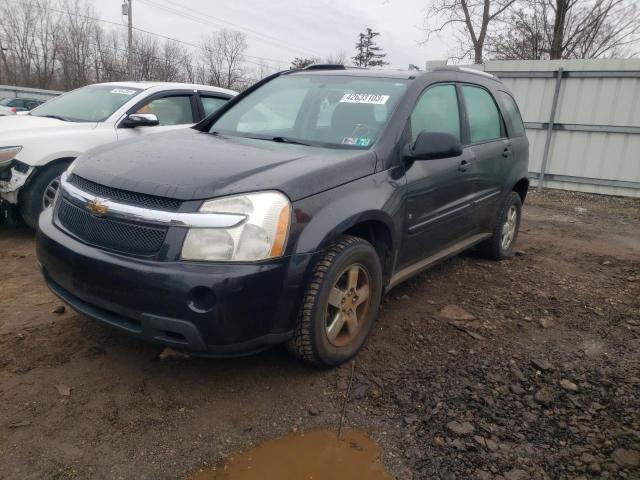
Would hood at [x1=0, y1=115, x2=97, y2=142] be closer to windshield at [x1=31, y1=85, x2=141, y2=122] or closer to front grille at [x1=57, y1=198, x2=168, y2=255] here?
windshield at [x1=31, y1=85, x2=141, y2=122]

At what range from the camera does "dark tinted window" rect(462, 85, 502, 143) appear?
13.9ft

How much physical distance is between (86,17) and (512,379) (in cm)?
5031

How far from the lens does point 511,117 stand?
5.02 m

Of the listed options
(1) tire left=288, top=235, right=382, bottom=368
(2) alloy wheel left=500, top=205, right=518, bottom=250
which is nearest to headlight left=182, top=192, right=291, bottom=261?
(1) tire left=288, top=235, right=382, bottom=368

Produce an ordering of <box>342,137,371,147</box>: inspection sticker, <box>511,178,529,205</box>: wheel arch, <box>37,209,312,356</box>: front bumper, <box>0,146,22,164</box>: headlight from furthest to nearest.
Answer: <box>511,178,529,205</box>: wheel arch < <box>0,146,22,164</box>: headlight < <box>342,137,371,147</box>: inspection sticker < <box>37,209,312,356</box>: front bumper

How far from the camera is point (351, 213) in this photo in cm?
275

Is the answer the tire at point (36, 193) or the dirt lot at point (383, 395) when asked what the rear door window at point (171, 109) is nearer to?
the tire at point (36, 193)

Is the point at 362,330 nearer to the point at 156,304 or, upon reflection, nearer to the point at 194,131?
the point at 156,304

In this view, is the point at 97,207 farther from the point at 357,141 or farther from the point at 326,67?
the point at 326,67

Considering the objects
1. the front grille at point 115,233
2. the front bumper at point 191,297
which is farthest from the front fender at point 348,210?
the front grille at point 115,233

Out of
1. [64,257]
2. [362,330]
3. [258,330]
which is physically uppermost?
[64,257]

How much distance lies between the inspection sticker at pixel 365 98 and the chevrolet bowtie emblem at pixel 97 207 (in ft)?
5.87

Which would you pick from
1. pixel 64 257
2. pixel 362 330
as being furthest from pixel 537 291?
pixel 64 257

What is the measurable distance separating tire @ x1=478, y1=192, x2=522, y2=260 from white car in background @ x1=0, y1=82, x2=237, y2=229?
357 centimetres
